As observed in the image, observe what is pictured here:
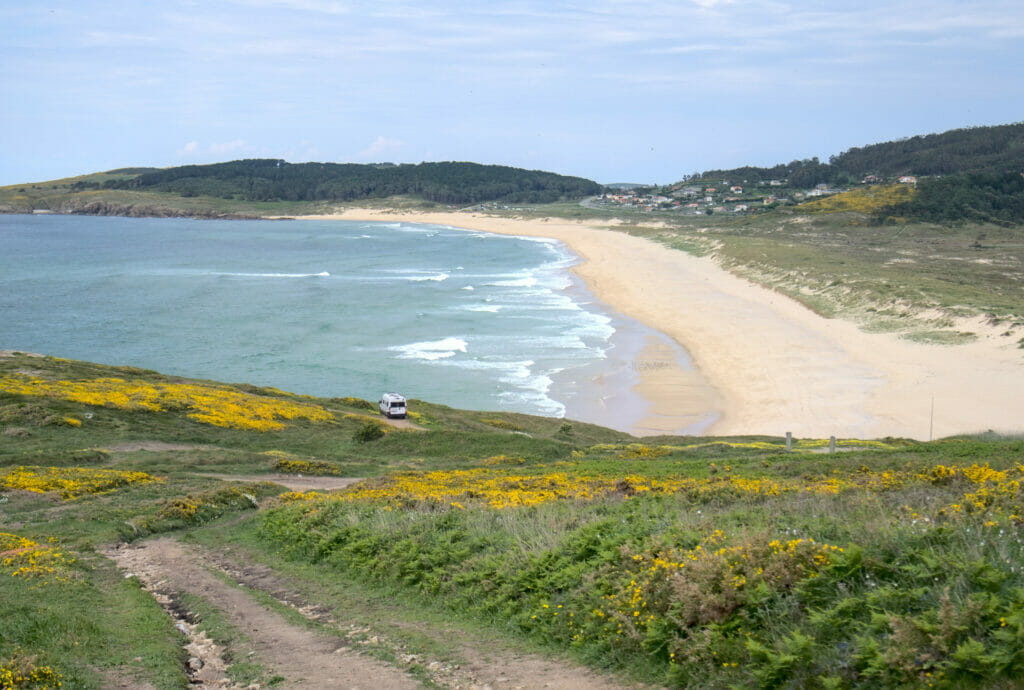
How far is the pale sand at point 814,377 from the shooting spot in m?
34.0

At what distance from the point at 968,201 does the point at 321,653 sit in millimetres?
131591

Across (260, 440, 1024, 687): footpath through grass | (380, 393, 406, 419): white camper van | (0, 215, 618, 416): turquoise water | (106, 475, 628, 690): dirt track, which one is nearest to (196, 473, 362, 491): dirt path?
(260, 440, 1024, 687): footpath through grass

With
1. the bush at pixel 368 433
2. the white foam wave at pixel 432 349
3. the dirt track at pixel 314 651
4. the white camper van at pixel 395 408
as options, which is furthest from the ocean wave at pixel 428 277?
the dirt track at pixel 314 651

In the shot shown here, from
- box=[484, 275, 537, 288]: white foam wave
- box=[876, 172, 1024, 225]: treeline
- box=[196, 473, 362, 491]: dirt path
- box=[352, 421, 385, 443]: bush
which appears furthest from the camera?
box=[876, 172, 1024, 225]: treeline

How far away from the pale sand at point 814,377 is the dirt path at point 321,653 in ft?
84.4

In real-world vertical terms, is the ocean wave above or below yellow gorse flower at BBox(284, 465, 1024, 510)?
above

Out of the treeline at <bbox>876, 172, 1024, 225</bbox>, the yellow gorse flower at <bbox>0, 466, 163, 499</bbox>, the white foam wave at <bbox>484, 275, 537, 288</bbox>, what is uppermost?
the treeline at <bbox>876, 172, 1024, 225</bbox>

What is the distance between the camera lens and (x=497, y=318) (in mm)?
65125

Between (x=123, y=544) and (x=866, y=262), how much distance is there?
77672mm

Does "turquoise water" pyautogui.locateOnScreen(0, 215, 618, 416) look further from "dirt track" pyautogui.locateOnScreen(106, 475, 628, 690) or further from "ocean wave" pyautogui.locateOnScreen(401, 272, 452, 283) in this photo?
"dirt track" pyautogui.locateOnScreen(106, 475, 628, 690)

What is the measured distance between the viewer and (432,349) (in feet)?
178

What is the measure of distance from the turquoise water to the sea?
176 mm

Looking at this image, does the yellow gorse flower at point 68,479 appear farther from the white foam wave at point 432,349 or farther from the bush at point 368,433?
the white foam wave at point 432,349

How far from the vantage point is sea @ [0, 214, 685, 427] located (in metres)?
46.1
